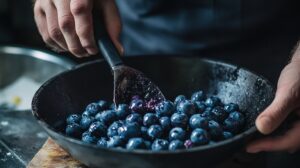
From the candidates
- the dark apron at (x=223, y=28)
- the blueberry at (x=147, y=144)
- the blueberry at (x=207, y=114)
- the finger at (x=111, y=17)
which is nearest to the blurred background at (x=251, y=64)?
the dark apron at (x=223, y=28)

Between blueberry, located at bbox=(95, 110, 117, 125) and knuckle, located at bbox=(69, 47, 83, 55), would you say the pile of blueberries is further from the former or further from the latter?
knuckle, located at bbox=(69, 47, 83, 55)

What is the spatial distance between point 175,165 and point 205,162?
6cm

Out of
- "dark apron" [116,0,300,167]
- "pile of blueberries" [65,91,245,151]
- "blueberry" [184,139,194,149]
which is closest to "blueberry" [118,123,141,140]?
"pile of blueberries" [65,91,245,151]

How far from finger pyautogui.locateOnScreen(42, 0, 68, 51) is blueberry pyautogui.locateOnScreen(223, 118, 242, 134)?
A: 0.45 meters

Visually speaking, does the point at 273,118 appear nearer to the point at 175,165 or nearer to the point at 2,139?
the point at 175,165

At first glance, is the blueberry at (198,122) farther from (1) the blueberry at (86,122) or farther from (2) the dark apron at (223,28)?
(2) the dark apron at (223,28)

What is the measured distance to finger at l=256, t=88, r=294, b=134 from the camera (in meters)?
0.89

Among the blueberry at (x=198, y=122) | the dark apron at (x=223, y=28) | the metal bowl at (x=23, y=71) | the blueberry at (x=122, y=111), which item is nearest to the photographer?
the blueberry at (x=198, y=122)

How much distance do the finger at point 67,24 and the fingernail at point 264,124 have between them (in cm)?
49

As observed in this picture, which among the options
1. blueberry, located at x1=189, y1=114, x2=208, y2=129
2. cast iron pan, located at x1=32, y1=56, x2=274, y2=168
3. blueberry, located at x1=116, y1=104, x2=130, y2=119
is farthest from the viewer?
blueberry, located at x1=116, y1=104, x2=130, y2=119

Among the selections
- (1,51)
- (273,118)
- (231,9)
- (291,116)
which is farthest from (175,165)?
(1,51)

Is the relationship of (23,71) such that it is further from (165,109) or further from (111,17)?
(165,109)

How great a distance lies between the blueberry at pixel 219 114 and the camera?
1.06 m

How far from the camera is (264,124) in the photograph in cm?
89
